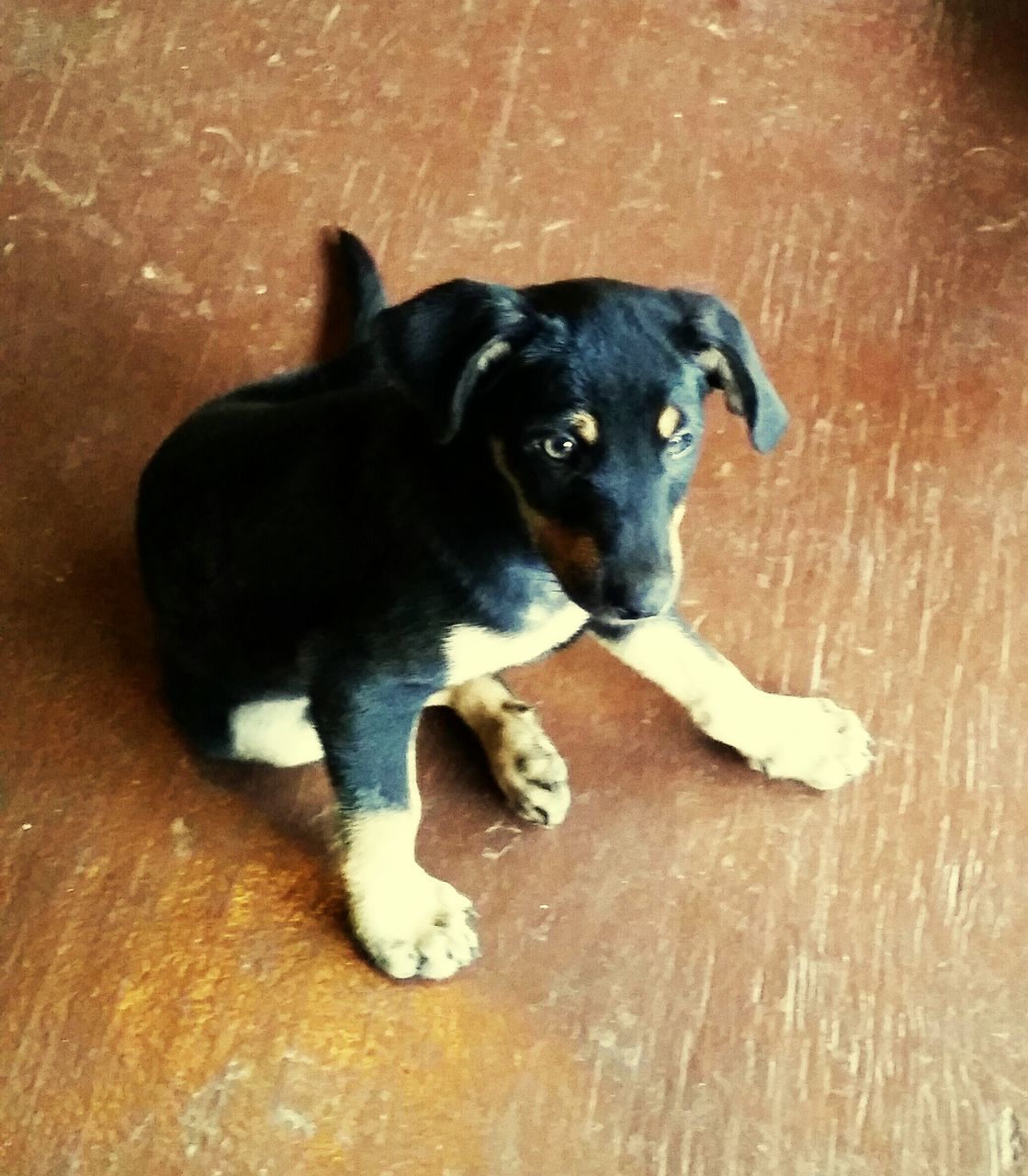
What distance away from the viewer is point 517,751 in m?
2.26

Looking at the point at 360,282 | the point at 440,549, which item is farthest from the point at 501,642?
the point at 360,282

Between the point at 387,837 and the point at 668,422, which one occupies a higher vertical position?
the point at 668,422

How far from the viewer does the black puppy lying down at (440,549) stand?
1607mm

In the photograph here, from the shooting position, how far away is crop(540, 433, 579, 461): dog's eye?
5.26ft

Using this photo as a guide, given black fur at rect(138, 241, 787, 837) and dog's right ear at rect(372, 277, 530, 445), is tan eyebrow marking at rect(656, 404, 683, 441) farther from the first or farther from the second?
dog's right ear at rect(372, 277, 530, 445)

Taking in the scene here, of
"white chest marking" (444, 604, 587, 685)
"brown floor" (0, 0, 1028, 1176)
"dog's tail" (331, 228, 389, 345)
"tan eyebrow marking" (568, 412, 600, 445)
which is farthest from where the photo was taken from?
"dog's tail" (331, 228, 389, 345)

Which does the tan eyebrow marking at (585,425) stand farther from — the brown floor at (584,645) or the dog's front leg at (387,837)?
the brown floor at (584,645)

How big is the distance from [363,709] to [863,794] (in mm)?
998

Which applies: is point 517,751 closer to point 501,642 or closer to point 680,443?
point 501,642

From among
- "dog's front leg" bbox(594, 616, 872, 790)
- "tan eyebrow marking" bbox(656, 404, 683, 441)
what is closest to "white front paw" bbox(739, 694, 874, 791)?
"dog's front leg" bbox(594, 616, 872, 790)

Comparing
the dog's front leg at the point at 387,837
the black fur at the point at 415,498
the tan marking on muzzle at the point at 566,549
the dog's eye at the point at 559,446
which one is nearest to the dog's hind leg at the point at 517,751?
the dog's front leg at the point at 387,837

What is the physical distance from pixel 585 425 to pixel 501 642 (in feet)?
1.30

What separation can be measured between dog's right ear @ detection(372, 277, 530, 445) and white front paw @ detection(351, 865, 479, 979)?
868mm

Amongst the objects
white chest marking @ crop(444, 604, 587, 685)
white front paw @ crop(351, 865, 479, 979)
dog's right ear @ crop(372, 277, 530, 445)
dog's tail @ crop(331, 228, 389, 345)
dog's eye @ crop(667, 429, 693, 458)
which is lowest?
white front paw @ crop(351, 865, 479, 979)
